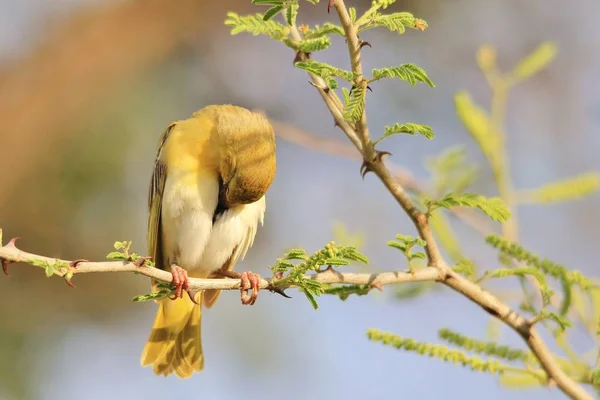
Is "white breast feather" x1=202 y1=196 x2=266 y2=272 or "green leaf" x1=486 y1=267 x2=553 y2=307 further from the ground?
"white breast feather" x1=202 y1=196 x2=266 y2=272

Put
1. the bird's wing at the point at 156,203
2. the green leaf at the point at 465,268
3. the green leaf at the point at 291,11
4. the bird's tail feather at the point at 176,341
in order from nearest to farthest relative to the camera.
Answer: the green leaf at the point at 291,11 < the green leaf at the point at 465,268 < the bird's wing at the point at 156,203 < the bird's tail feather at the point at 176,341

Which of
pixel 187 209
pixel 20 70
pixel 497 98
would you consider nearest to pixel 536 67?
pixel 497 98

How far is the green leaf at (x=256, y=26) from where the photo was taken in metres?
2.19

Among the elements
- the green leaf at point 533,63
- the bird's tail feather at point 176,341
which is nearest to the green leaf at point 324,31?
the green leaf at point 533,63

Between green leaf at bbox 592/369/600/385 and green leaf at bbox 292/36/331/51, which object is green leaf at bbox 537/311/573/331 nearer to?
green leaf at bbox 592/369/600/385

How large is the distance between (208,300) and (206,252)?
22cm

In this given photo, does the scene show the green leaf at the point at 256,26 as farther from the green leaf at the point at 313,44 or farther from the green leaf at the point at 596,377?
the green leaf at the point at 596,377

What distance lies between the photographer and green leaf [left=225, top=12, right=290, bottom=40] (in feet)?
7.20

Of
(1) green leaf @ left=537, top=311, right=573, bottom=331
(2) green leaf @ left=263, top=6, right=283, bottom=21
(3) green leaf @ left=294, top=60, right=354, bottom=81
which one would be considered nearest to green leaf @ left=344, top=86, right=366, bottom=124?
(3) green leaf @ left=294, top=60, right=354, bottom=81

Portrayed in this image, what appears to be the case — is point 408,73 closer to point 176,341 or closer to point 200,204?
point 200,204

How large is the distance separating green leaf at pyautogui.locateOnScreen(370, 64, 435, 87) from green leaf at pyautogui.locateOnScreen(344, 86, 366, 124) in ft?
0.21

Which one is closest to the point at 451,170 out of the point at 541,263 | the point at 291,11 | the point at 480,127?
the point at 480,127

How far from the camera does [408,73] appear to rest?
1908mm

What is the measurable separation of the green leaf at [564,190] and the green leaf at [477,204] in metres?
0.52
